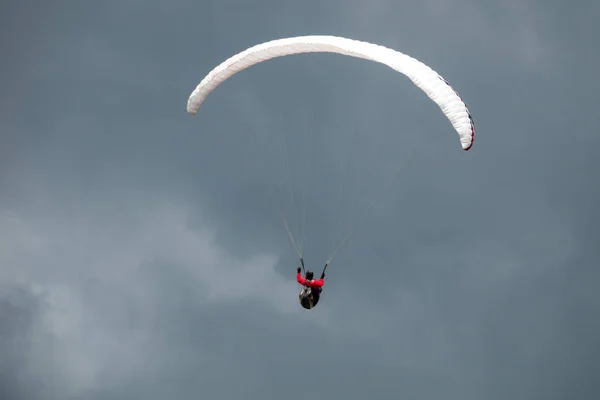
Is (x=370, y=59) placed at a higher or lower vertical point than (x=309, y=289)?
higher

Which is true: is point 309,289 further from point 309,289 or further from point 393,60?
point 393,60

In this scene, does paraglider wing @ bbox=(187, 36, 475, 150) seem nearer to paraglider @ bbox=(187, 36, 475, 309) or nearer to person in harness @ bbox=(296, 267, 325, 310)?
paraglider @ bbox=(187, 36, 475, 309)

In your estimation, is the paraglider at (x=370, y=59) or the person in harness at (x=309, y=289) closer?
the paraglider at (x=370, y=59)

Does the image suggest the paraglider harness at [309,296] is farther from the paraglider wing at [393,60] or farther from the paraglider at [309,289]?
the paraglider wing at [393,60]

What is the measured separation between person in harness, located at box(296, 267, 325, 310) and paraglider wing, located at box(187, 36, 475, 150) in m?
9.26

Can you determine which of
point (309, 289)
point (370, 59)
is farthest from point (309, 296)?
point (370, 59)

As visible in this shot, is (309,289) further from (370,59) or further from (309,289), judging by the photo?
(370,59)

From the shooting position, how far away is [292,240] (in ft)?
143

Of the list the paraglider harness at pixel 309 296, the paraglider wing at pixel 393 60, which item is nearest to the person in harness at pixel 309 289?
the paraglider harness at pixel 309 296

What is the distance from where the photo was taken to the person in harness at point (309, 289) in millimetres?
44469

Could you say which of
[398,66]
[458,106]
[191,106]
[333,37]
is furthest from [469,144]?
[191,106]

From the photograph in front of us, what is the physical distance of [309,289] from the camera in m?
44.8

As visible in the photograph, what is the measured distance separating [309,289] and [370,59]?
10981mm

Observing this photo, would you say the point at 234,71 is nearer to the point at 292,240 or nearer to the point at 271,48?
the point at 271,48
